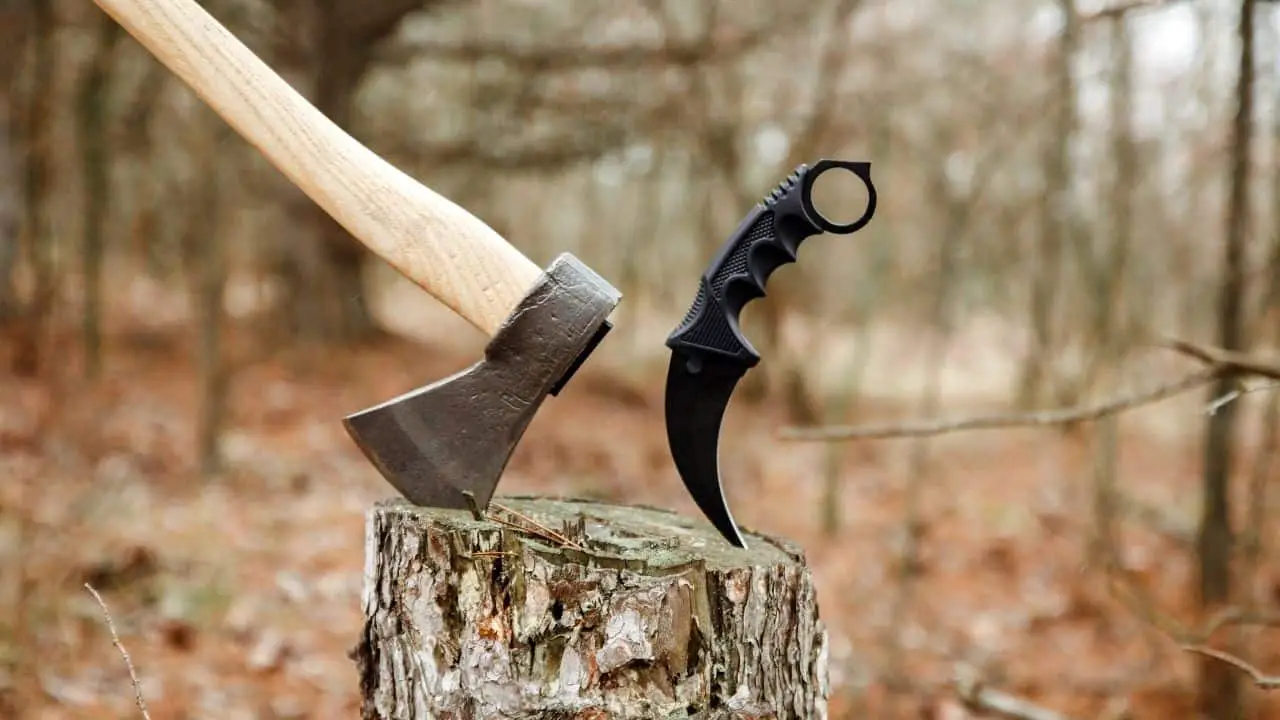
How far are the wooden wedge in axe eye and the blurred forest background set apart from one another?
0.72 metres

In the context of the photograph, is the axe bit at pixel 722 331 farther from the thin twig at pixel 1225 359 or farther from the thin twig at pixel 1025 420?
the thin twig at pixel 1225 359

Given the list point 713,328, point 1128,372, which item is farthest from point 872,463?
point 713,328

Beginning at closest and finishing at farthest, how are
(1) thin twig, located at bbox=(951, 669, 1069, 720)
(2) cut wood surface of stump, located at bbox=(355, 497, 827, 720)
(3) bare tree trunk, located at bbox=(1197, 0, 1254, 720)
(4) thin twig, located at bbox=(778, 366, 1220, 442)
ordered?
(2) cut wood surface of stump, located at bbox=(355, 497, 827, 720) < (4) thin twig, located at bbox=(778, 366, 1220, 442) < (1) thin twig, located at bbox=(951, 669, 1069, 720) < (3) bare tree trunk, located at bbox=(1197, 0, 1254, 720)

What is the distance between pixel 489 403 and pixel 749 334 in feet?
30.0

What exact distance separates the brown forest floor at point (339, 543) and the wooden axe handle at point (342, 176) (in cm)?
211

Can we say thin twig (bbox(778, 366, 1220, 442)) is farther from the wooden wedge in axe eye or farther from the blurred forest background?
the wooden wedge in axe eye

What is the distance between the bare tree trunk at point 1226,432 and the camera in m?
3.73

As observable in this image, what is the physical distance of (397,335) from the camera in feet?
37.8

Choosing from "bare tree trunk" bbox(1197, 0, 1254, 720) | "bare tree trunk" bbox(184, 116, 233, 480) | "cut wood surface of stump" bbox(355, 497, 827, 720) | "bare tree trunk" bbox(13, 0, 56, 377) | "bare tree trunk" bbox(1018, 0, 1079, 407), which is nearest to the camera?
"cut wood surface of stump" bbox(355, 497, 827, 720)

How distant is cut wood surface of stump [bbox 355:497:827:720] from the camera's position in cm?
172

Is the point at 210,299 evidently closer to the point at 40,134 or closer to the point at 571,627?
the point at 40,134

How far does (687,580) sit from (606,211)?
58.8ft

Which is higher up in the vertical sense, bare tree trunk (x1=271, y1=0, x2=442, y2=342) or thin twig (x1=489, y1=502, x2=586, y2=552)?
bare tree trunk (x1=271, y1=0, x2=442, y2=342)

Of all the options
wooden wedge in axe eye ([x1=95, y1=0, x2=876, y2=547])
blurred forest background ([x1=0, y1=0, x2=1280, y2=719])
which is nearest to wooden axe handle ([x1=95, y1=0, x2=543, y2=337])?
wooden wedge in axe eye ([x1=95, y1=0, x2=876, y2=547])
